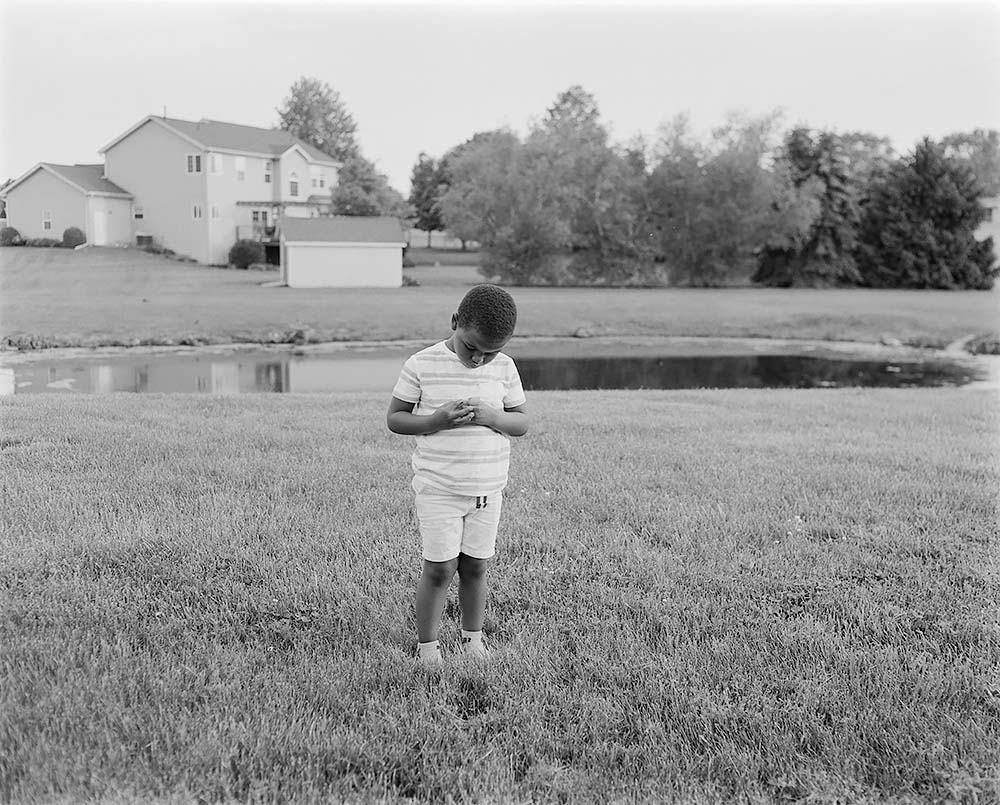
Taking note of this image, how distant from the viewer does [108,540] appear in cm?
377

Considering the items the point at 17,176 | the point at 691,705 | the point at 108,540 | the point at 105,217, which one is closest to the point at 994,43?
the point at 691,705


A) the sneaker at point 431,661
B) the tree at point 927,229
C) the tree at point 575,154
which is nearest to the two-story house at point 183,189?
the tree at point 575,154

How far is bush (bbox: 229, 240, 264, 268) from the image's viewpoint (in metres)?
14.4

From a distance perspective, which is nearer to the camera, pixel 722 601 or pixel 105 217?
pixel 722 601

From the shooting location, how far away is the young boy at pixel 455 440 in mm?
2719

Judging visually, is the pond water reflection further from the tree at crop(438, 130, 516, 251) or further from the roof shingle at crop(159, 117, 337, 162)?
the tree at crop(438, 130, 516, 251)

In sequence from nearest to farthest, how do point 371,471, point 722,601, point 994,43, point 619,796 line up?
point 619,796, point 722,601, point 994,43, point 371,471

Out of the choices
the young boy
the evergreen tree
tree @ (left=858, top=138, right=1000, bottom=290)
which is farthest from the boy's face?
tree @ (left=858, top=138, right=1000, bottom=290)

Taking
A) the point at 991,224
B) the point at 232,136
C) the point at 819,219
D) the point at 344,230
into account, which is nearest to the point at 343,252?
the point at 344,230

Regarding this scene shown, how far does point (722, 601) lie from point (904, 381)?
37.2 ft

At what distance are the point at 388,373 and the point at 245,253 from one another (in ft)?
13.8

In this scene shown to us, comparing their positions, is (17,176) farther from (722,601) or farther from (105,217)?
(722,601)

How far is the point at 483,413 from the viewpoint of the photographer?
2703 mm

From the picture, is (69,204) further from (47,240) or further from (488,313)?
(488,313)
